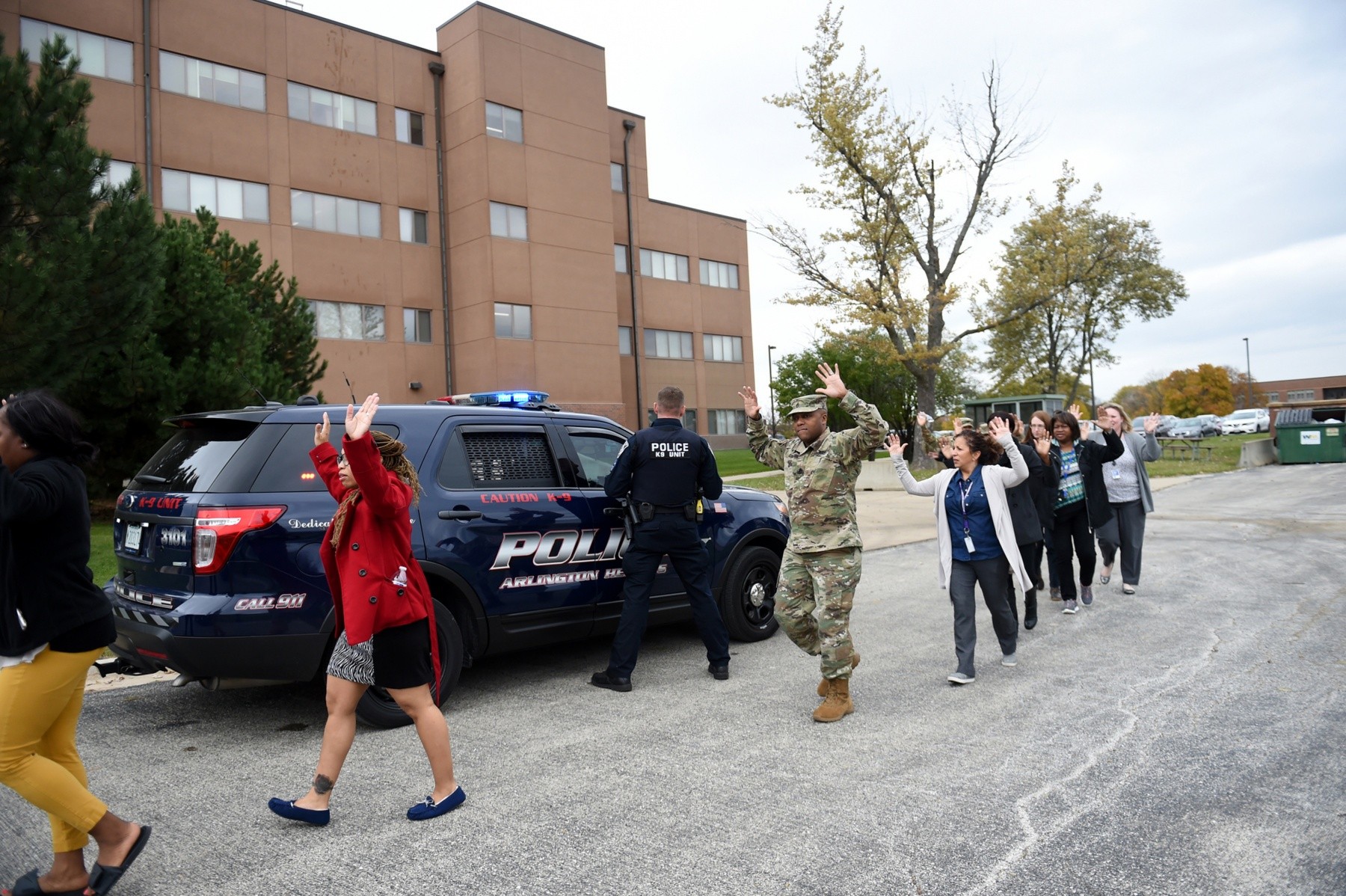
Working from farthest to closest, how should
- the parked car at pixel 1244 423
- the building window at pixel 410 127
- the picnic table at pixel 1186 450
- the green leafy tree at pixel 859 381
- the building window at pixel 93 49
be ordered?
the parked car at pixel 1244 423, the green leafy tree at pixel 859 381, the picnic table at pixel 1186 450, the building window at pixel 410 127, the building window at pixel 93 49

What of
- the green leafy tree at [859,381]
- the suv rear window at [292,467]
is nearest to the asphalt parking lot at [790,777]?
the suv rear window at [292,467]

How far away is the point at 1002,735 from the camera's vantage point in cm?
489

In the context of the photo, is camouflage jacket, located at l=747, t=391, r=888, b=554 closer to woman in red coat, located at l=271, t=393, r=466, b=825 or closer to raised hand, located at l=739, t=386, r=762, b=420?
raised hand, located at l=739, t=386, r=762, b=420

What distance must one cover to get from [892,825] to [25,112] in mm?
11236

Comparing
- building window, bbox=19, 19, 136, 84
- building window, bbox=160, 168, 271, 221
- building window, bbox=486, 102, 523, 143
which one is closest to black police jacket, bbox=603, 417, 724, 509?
building window, bbox=160, 168, 271, 221

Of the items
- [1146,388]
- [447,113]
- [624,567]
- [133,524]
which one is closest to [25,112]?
[133,524]

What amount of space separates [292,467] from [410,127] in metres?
28.7

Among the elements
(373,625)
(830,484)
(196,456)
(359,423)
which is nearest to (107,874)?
(373,625)

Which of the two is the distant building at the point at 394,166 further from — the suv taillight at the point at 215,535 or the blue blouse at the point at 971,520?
the blue blouse at the point at 971,520

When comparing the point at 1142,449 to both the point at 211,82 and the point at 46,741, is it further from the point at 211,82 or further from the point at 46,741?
the point at 211,82

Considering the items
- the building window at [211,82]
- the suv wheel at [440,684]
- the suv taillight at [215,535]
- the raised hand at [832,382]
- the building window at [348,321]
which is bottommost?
the suv wheel at [440,684]

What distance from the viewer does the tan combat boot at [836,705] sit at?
5.23 m

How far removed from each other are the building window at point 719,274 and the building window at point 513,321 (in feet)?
47.5

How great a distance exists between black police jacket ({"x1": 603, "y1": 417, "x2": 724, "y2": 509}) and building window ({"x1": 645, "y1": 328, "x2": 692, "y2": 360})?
35731 mm
